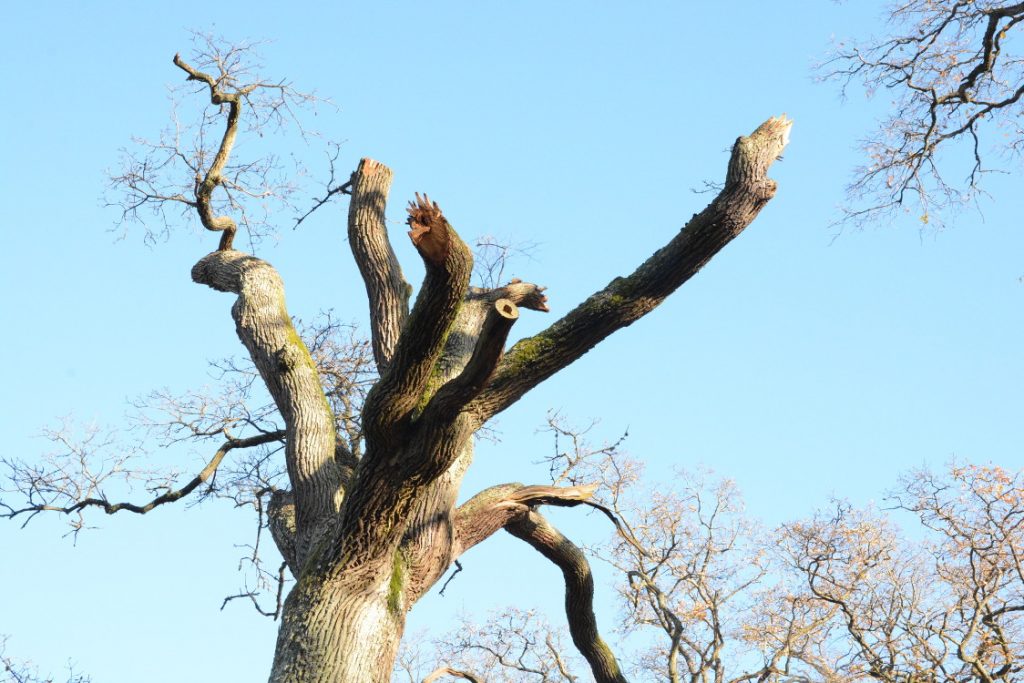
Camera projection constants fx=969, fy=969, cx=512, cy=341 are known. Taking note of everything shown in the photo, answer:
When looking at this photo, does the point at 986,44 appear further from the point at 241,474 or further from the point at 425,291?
the point at 241,474

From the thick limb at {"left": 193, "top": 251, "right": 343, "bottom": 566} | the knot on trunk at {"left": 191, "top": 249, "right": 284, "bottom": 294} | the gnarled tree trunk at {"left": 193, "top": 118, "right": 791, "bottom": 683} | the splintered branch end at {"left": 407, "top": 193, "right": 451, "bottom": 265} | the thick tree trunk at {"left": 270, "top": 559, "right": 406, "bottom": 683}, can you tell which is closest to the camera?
the splintered branch end at {"left": 407, "top": 193, "right": 451, "bottom": 265}

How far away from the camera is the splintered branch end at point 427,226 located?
443 cm

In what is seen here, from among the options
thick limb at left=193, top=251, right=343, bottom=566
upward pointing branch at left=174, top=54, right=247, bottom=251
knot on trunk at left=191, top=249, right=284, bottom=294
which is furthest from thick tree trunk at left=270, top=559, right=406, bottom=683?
upward pointing branch at left=174, top=54, right=247, bottom=251

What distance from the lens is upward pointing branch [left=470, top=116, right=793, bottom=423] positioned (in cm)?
538

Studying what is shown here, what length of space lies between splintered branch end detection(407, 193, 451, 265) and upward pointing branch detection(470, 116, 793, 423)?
3.95 feet

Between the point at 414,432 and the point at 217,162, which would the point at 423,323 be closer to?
the point at 414,432

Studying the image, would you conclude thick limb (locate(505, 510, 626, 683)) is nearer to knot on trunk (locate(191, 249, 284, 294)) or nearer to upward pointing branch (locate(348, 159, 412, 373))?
upward pointing branch (locate(348, 159, 412, 373))

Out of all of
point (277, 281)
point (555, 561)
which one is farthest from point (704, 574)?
point (277, 281)

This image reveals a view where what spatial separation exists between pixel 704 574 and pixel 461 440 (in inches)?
412

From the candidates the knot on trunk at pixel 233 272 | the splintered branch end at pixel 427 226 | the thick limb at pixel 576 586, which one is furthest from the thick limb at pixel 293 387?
the splintered branch end at pixel 427 226

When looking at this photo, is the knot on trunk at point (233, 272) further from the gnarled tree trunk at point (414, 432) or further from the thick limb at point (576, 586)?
the thick limb at point (576, 586)

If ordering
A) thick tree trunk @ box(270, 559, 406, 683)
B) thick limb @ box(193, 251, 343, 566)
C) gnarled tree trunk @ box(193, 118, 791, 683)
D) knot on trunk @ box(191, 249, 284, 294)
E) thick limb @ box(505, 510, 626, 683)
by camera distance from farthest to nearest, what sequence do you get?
knot on trunk @ box(191, 249, 284, 294) → thick limb @ box(505, 510, 626, 683) → thick limb @ box(193, 251, 343, 566) → thick tree trunk @ box(270, 559, 406, 683) → gnarled tree trunk @ box(193, 118, 791, 683)

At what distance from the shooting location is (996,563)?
13344 mm

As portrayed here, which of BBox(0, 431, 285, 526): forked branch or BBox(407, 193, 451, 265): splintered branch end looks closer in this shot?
BBox(407, 193, 451, 265): splintered branch end
